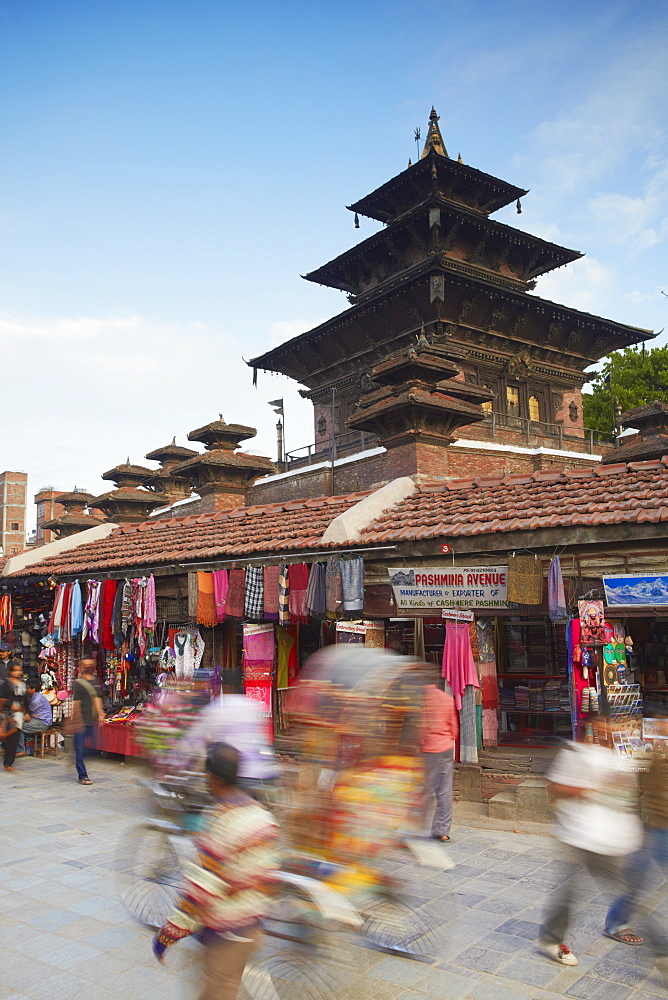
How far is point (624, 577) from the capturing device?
8.11 m

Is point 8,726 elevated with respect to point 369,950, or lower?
elevated

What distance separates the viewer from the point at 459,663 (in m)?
9.14

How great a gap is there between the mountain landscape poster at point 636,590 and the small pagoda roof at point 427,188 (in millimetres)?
19946

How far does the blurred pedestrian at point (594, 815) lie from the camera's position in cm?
466

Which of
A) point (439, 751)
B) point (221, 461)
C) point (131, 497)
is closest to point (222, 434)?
point (221, 461)

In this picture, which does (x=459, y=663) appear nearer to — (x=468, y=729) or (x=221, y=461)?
(x=468, y=729)

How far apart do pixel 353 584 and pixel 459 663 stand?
5.92ft

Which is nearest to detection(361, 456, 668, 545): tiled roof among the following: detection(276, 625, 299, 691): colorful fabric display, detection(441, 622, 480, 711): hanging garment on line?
detection(441, 622, 480, 711): hanging garment on line

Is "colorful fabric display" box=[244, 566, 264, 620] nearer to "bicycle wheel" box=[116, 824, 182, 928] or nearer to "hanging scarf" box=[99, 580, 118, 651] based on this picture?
"hanging scarf" box=[99, 580, 118, 651]

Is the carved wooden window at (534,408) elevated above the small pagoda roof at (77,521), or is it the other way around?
the carved wooden window at (534,408)

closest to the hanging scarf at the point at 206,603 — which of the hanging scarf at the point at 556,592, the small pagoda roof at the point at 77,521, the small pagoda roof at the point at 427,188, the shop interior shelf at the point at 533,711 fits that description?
the shop interior shelf at the point at 533,711

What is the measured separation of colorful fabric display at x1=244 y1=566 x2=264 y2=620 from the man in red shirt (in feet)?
14.4

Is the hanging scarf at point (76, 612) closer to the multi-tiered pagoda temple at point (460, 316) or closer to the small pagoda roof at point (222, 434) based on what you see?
the small pagoda roof at point (222, 434)

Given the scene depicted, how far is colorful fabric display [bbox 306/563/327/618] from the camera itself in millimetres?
10312
